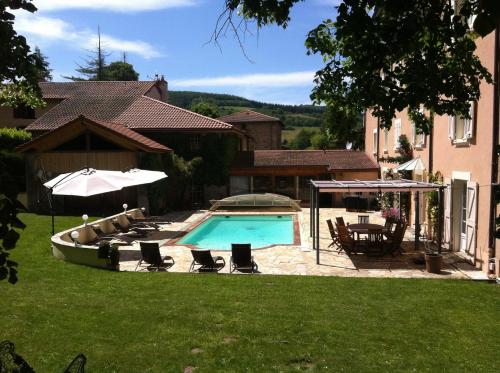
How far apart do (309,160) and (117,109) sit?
16037 mm

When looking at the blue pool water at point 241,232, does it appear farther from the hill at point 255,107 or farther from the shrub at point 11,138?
the hill at point 255,107

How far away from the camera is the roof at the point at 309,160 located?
31.1 meters

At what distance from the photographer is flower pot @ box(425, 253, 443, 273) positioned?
13.0 metres

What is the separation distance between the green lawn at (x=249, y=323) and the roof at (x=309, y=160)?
1954cm

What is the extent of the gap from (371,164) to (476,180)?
17300 mm

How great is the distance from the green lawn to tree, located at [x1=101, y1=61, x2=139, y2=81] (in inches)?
2767

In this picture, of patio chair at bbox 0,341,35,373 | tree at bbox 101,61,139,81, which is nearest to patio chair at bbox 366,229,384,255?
patio chair at bbox 0,341,35,373

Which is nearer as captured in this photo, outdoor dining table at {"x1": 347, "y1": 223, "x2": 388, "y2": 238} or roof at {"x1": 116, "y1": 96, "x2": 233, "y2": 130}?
outdoor dining table at {"x1": 347, "y1": 223, "x2": 388, "y2": 238}

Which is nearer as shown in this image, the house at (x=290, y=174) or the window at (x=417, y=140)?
the window at (x=417, y=140)

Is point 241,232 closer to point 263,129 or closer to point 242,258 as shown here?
point 242,258

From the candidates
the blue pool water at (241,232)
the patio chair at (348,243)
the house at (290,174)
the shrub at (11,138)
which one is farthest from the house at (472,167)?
the shrub at (11,138)

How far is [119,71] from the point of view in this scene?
256 feet

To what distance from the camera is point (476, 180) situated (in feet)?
44.6

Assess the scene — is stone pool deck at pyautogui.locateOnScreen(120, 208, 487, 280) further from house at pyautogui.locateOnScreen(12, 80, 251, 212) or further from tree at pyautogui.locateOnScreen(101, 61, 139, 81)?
tree at pyautogui.locateOnScreen(101, 61, 139, 81)
